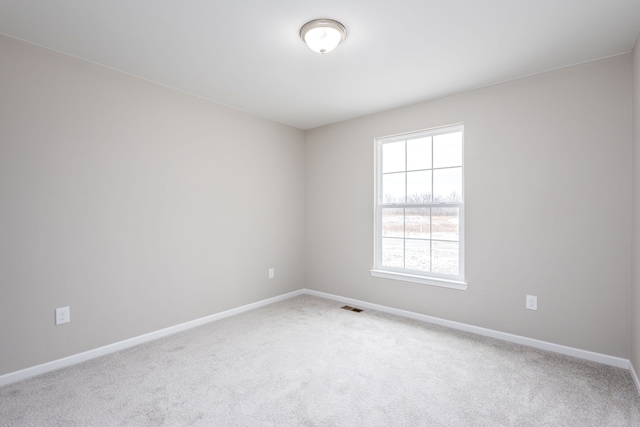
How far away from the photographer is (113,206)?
2.79m

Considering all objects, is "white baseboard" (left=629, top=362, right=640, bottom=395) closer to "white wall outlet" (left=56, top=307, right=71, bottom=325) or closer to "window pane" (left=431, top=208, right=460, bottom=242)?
"window pane" (left=431, top=208, right=460, bottom=242)

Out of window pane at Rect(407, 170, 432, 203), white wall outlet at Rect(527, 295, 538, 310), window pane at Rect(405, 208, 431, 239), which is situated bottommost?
white wall outlet at Rect(527, 295, 538, 310)

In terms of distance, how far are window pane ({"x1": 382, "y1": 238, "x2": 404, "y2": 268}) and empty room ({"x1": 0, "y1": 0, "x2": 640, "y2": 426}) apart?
0.06 m

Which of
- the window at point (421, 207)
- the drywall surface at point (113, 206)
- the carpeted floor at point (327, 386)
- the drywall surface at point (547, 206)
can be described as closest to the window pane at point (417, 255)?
the window at point (421, 207)

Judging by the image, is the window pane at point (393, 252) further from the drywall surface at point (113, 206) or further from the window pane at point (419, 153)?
the drywall surface at point (113, 206)

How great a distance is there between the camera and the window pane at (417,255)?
3.58 m

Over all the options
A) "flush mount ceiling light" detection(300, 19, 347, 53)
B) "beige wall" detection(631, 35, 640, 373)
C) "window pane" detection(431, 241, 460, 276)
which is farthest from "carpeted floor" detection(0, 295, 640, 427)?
"flush mount ceiling light" detection(300, 19, 347, 53)

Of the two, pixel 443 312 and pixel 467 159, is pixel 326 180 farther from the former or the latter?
pixel 443 312

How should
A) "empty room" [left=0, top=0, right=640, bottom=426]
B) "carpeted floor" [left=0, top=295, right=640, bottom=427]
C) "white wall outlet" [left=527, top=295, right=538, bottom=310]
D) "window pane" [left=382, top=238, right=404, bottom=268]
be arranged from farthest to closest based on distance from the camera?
"window pane" [left=382, top=238, right=404, bottom=268] < "white wall outlet" [left=527, top=295, right=538, bottom=310] < "empty room" [left=0, top=0, right=640, bottom=426] < "carpeted floor" [left=0, top=295, right=640, bottom=427]

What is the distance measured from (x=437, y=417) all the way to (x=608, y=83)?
2800 millimetres

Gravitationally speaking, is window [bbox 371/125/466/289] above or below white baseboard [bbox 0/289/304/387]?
above

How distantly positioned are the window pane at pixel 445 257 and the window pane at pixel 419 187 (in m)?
0.52

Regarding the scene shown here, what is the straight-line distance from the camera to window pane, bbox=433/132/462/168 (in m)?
3.38

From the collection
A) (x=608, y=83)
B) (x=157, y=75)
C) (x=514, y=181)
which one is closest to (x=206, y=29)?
(x=157, y=75)
